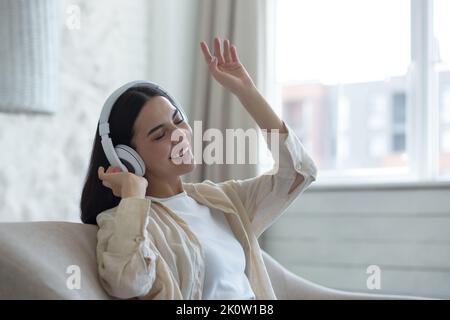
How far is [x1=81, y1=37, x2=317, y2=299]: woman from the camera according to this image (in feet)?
4.22

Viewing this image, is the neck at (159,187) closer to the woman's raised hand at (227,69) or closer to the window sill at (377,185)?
the woman's raised hand at (227,69)

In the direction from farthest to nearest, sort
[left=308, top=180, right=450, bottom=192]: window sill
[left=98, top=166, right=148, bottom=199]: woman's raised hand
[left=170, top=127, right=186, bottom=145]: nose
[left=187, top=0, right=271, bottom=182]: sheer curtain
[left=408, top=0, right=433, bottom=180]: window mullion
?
[left=187, top=0, right=271, bottom=182]: sheer curtain, [left=408, top=0, right=433, bottom=180]: window mullion, [left=308, top=180, right=450, bottom=192]: window sill, [left=170, top=127, right=186, bottom=145]: nose, [left=98, top=166, right=148, bottom=199]: woman's raised hand

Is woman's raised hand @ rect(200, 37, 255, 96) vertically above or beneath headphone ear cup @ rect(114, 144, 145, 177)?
above

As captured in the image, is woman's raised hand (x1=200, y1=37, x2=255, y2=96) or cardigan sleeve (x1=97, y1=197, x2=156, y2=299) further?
woman's raised hand (x1=200, y1=37, x2=255, y2=96)

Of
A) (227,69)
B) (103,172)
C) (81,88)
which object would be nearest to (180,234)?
(103,172)

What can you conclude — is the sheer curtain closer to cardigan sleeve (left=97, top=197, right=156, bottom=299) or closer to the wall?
the wall

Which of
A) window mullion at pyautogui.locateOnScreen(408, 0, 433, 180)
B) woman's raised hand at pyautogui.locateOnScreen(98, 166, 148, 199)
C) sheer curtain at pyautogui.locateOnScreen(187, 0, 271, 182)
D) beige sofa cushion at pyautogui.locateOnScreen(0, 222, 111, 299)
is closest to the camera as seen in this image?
beige sofa cushion at pyautogui.locateOnScreen(0, 222, 111, 299)

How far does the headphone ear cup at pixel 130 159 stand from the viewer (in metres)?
1.43

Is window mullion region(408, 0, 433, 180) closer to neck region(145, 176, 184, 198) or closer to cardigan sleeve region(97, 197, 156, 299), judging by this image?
neck region(145, 176, 184, 198)

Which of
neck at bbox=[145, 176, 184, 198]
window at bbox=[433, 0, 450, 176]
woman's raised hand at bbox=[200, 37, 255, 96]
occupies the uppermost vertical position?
window at bbox=[433, 0, 450, 176]

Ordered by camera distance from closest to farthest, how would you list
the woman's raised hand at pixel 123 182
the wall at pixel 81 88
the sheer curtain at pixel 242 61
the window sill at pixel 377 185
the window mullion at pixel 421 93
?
the woman's raised hand at pixel 123 182 → the wall at pixel 81 88 → the window sill at pixel 377 185 → the window mullion at pixel 421 93 → the sheer curtain at pixel 242 61

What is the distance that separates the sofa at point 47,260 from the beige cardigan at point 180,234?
0.03 m

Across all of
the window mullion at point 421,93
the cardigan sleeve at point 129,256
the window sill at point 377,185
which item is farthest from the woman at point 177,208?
the window mullion at point 421,93

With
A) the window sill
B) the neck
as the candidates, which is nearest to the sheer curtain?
the window sill
